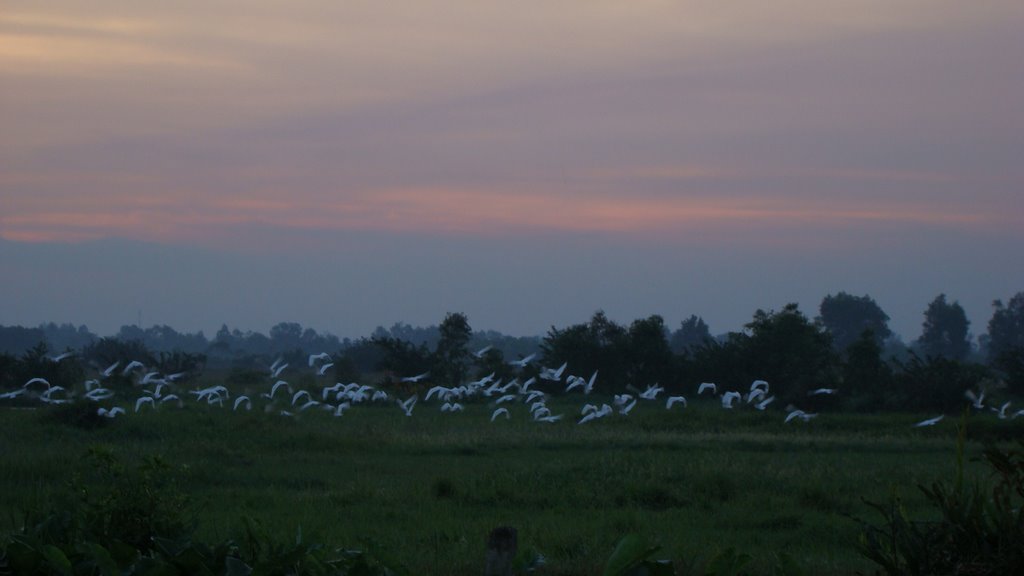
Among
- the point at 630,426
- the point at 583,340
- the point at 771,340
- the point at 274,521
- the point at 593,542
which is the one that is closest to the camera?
the point at 593,542

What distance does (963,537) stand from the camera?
4.94m

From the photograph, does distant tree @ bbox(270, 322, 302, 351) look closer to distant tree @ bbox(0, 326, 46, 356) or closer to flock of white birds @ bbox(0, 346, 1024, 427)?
distant tree @ bbox(0, 326, 46, 356)

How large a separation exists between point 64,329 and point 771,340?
121 metres

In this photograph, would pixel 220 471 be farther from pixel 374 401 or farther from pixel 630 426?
pixel 374 401

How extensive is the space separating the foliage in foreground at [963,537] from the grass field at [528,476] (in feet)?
3.69

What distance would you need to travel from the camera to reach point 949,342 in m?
85.1

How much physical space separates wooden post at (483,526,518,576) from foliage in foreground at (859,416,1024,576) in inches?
64.9

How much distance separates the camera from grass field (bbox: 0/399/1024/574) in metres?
10.1

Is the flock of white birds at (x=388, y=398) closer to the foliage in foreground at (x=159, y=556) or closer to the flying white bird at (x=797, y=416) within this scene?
the flying white bird at (x=797, y=416)

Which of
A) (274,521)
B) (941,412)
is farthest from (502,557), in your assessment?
(941,412)

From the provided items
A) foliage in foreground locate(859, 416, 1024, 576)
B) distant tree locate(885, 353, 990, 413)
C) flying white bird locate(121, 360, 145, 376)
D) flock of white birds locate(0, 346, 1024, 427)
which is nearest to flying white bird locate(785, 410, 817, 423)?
flock of white birds locate(0, 346, 1024, 427)

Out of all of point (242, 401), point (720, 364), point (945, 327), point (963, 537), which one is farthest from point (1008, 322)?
point (963, 537)

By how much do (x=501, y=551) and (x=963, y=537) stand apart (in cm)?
211

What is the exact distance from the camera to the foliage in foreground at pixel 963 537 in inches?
188
